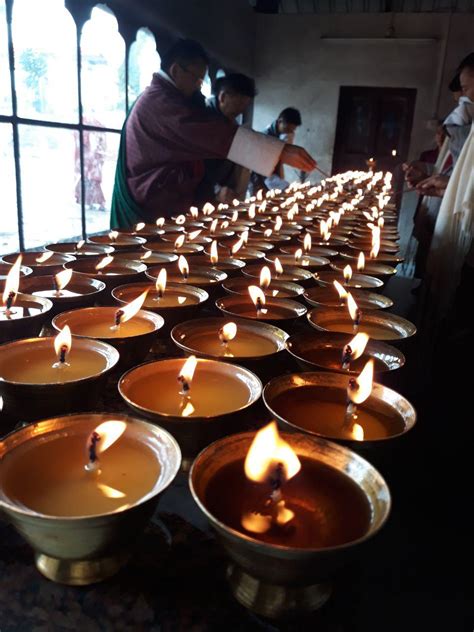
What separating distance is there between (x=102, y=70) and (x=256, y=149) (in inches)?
141

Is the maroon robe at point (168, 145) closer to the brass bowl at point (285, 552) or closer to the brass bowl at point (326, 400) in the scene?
the brass bowl at point (326, 400)

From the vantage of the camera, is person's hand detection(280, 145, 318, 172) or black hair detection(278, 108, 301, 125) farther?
black hair detection(278, 108, 301, 125)

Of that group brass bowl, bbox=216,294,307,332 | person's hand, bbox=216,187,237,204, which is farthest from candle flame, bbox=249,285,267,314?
person's hand, bbox=216,187,237,204

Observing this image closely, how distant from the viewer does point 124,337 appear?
107 centimetres

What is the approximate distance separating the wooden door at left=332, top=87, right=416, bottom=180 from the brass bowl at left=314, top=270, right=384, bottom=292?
924 cm

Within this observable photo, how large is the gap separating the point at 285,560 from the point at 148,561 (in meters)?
0.26

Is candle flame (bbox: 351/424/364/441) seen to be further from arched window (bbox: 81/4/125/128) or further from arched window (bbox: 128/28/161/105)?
arched window (bbox: 128/28/161/105)

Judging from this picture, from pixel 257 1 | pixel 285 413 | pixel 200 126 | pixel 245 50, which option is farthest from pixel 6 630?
pixel 257 1

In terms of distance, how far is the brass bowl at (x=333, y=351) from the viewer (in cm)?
115

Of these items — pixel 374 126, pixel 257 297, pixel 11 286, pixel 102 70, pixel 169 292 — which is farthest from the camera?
pixel 374 126

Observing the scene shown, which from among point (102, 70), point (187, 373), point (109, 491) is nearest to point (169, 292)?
point (187, 373)

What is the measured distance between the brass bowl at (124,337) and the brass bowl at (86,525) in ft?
1.00

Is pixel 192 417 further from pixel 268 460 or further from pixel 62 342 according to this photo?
pixel 62 342

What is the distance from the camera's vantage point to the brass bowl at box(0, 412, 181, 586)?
0.56 metres
